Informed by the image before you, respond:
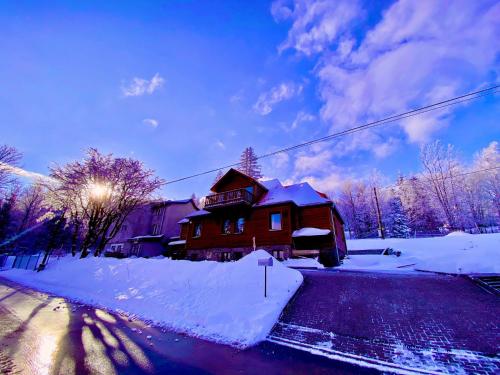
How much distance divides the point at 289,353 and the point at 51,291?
50.4 ft

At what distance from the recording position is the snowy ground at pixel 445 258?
42.0ft

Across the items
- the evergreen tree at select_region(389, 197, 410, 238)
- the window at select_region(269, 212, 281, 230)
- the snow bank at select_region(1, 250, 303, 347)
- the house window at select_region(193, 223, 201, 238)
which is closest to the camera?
the snow bank at select_region(1, 250, 303, 347)

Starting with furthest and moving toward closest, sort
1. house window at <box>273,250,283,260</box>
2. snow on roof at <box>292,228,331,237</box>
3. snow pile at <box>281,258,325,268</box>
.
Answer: house window at <box>273,250,283,260</box> → snow on roof at <box>292,228,331,237</box> → snow pile at <box>281,258,325,268</box>

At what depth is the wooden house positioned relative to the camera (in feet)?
65.2

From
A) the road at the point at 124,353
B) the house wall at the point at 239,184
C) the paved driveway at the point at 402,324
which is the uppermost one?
the house wall at the point at 239,184

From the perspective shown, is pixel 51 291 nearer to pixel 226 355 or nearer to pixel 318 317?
pixel 226 355

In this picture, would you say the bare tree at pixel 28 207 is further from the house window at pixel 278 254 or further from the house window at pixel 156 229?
the house window at pixel 278 254

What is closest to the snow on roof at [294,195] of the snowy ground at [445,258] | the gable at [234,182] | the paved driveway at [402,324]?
the gable at [234,182]

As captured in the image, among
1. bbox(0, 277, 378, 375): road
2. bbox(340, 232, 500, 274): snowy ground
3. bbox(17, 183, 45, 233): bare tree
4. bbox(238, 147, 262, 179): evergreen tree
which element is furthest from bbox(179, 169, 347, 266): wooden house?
bbox(17, 183, 45, 233): bare tree

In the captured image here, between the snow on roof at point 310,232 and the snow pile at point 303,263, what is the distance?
2190 millimetres

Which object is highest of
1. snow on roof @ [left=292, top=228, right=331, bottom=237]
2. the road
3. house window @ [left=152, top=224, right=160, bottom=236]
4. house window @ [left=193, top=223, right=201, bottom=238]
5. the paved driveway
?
house window @ [left=152, top=224, right=160, bottom=236]

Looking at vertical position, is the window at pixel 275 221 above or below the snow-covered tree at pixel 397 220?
below

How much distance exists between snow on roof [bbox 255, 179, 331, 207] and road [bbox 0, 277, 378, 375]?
615 inches

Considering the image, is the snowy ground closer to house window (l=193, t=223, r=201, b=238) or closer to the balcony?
the balcony
